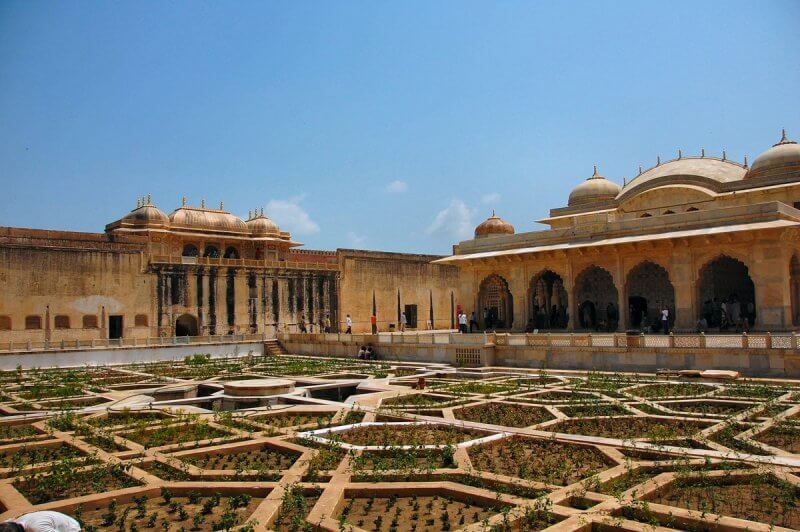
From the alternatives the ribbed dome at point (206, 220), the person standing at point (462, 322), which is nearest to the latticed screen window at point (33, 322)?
the ribbed dome at point (206, 220)

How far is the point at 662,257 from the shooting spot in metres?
20.2

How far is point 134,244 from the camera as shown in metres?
26.9

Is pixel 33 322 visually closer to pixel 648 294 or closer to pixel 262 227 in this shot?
pixel 262 227

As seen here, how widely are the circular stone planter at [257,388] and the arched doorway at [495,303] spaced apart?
1302cm

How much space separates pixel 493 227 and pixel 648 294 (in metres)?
13.2

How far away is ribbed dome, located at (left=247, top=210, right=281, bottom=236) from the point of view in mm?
35344

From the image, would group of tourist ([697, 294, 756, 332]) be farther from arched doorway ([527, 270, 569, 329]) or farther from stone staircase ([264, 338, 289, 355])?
stone staircase ([264, 338, 289, 355])

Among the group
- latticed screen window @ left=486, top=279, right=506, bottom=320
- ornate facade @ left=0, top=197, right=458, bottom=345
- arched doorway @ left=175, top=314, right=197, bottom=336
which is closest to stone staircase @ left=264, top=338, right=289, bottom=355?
ornate facade @ left=0, top=197, right=458, bottom=345

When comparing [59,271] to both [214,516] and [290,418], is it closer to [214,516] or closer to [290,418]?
[290,418]

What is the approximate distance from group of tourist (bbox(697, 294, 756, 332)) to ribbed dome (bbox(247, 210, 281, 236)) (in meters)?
21.9

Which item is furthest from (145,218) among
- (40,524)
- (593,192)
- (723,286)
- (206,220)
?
(40,524)

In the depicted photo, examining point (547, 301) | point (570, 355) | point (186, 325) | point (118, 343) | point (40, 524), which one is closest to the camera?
point (40, 524)

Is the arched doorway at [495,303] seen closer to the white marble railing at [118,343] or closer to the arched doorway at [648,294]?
the arched doorway at [648,294]

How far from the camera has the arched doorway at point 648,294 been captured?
72.0 ft
